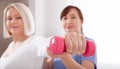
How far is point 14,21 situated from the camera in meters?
0.60

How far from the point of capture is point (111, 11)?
39.3 inches

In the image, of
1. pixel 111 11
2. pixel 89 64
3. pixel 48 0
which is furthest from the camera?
pixel 48 0

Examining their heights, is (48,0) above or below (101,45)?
above

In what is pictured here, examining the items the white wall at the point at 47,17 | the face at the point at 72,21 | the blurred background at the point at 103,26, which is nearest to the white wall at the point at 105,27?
the blurred background at the point at 103,26

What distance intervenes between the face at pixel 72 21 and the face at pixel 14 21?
146mm

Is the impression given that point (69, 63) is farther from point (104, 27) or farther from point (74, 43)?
point (104, 27)

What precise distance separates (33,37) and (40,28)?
0.64 metres

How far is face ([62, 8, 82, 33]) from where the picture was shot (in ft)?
2.04

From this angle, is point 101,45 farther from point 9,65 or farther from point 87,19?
point 9,65

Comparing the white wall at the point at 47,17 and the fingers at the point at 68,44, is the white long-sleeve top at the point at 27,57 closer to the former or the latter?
the fingers at the point at 68,44

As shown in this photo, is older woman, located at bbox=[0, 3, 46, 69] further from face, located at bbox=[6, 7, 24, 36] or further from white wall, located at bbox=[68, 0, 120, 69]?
white wall, located at bbox=[68, 0, 120, 69]

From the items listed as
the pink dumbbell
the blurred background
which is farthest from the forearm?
the blurred background

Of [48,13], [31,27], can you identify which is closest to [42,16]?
[48,13]

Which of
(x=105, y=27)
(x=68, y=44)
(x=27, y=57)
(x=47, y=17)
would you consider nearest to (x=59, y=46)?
(x=68, y=44)
